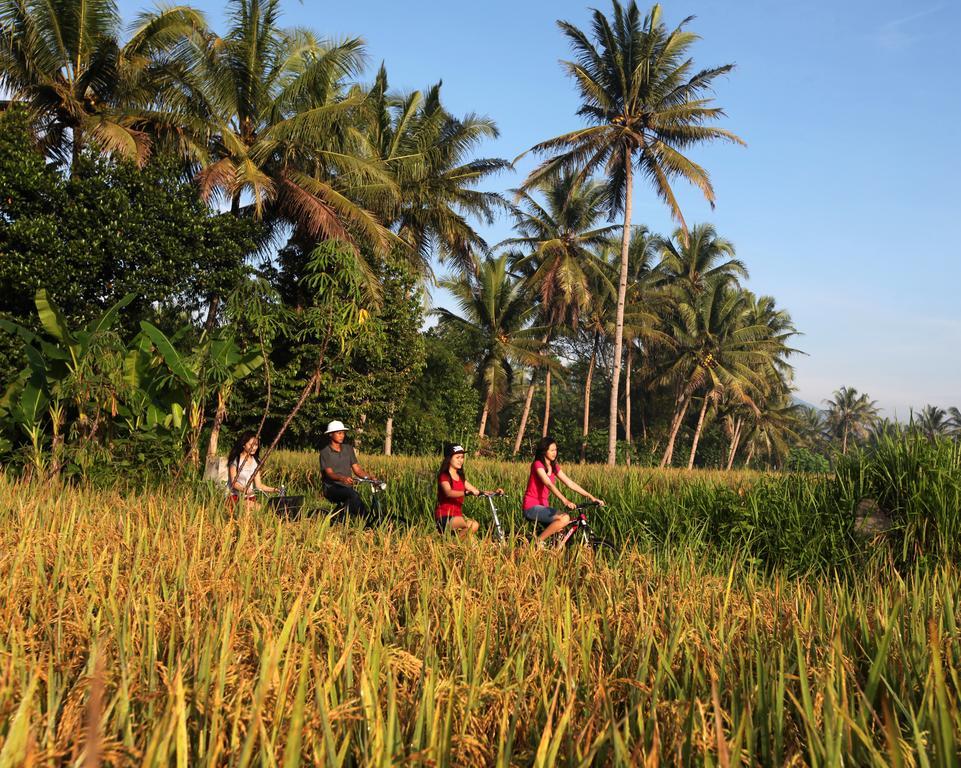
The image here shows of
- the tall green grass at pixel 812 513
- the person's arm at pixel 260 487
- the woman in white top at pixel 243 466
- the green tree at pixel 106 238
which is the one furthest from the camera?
the green tree at pixel 106 238

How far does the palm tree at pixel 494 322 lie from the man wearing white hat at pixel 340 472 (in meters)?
24.0

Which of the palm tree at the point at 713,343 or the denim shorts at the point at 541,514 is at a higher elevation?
the palm tree at the point at 713,343

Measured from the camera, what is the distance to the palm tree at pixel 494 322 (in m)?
32.2

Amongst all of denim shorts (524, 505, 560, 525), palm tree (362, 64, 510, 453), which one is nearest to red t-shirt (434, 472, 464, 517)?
denim shorts (524, 505, 560, 525)

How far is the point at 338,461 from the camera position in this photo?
26.1 feet

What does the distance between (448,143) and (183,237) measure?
10586 mm

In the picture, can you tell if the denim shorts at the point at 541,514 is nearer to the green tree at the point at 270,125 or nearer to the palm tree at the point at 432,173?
the green tree at the point at 270,125

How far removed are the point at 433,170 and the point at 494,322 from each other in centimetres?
897

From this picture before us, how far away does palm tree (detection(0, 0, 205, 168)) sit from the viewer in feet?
52.7

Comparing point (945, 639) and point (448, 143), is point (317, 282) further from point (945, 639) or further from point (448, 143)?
point (448, 143)

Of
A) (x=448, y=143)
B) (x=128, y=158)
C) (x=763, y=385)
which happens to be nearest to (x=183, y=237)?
(x=128, y=158)

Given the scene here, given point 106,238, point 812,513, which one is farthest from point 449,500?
point 106,238

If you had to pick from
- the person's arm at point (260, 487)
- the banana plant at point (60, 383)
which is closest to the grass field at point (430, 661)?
the person's arm at point (260, 487)

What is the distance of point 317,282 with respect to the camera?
8539mm
